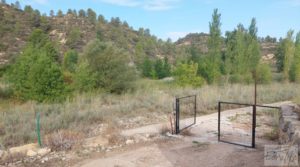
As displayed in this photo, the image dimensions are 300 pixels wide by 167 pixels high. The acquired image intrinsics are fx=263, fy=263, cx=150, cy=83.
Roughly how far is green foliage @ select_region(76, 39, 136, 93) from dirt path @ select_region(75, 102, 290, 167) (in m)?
10.9

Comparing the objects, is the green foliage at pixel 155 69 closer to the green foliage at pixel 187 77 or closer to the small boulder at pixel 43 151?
the green foliage at pixel 187 77

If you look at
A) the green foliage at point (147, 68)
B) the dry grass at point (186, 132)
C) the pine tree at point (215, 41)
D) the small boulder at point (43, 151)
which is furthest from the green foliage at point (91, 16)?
the small boulder at point (43, 151)

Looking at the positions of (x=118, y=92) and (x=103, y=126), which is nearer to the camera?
(x=103, y=126)

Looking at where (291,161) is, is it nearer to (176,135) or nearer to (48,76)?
(176,135)

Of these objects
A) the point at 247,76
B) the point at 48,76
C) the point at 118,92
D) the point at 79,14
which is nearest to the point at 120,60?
the point at 118,92

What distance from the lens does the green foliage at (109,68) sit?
18156mm

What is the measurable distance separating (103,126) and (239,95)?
1022 cm

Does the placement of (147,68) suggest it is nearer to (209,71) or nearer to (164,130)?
(209,71)

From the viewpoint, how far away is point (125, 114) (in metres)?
11.4

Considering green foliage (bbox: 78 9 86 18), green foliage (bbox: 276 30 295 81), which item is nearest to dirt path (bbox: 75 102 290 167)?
green foliage (bbox: 276 30 295 81)

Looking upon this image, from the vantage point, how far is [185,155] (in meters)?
6.30

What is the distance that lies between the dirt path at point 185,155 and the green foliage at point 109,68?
1093 cm

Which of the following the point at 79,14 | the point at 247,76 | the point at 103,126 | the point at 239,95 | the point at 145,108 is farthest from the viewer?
the point at 79,14

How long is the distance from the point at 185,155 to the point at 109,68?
13.1 meters
